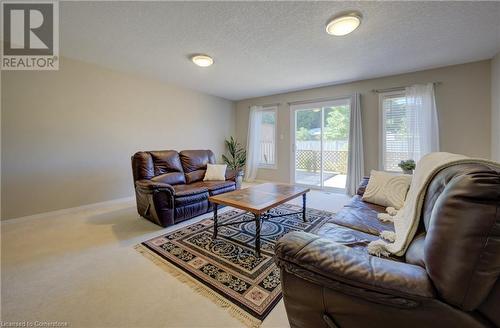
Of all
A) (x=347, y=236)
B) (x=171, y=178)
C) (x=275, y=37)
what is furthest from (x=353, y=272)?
(x=171, y=178)

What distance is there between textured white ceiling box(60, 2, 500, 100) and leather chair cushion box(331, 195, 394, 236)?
1937mm

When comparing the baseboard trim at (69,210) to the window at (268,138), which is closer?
the baseboard trim at (69,210)

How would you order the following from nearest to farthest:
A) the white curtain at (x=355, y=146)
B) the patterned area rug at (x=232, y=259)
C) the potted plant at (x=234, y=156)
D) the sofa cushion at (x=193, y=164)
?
the patterned area rug at (x=232, y=259) → the sofa cushion at (x=193, y=164) → the white curtain at (x=355, y=146) → the potted plant at (x=234, y=156)

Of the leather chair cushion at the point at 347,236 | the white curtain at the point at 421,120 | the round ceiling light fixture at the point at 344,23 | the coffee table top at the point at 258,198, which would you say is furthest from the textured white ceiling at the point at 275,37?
the leather chair cushion at the point at 347,236

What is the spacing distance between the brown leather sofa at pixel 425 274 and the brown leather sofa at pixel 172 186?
2.04 m

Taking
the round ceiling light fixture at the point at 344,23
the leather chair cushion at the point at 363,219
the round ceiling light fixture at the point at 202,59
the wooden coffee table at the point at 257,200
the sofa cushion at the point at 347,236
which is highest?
the round ceiling light fixture at the point at 202,59

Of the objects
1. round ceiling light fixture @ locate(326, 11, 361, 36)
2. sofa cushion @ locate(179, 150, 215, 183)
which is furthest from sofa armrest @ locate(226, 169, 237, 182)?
round ceiling light fixture @ locate(326, 11, 361, 36)

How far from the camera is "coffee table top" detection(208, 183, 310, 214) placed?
6.72 ft

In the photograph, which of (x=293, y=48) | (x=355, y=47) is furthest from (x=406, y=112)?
(x=293, y=48)

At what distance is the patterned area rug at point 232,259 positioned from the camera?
4.74 ft

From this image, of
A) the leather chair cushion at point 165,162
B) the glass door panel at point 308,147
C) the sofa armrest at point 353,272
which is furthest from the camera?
the glass door panel at point 308,147

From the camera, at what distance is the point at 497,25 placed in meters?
2.25

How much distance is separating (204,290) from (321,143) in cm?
403

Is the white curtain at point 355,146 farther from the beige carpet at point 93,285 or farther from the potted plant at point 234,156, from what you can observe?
the beige carpet at point 93,285
